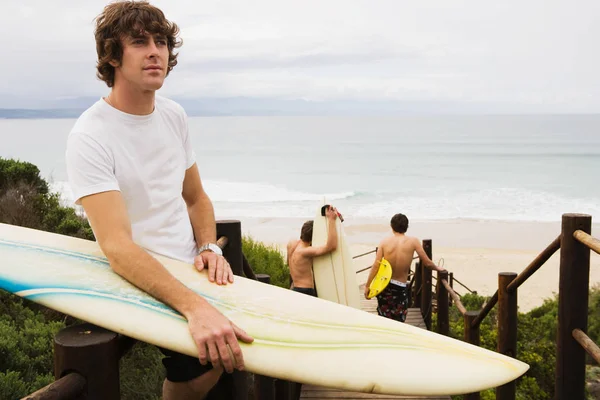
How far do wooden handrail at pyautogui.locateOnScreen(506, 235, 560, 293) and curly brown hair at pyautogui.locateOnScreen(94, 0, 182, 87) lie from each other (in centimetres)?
196

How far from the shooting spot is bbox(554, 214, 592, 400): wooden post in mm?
2602

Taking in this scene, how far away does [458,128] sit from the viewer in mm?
81500

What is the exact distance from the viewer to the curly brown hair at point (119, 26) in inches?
72.0

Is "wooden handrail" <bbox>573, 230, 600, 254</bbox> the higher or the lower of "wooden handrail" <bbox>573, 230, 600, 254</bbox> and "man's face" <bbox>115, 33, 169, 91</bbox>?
the lower

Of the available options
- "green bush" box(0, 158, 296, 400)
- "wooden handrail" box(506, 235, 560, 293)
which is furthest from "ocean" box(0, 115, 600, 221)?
"wooden handrail" box(506, 235, 560, 293)

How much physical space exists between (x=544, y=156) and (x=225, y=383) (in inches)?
1926

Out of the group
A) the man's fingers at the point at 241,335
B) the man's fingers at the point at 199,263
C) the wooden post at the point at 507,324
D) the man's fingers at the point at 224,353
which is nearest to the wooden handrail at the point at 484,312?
the wooden post at the point at 507,324

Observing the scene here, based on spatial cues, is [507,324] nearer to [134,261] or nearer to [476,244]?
[134,261]

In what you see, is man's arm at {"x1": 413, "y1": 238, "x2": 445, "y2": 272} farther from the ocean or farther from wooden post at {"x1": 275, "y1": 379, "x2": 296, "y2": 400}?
the ocean

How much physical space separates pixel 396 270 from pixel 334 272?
71 cm

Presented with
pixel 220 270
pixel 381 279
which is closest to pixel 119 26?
pixel 220 270

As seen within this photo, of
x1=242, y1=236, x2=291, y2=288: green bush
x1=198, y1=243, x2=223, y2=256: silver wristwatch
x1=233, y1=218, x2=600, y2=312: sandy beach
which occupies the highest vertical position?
x1=198, y1=243, x2=223, y2=256: silver wristwatch

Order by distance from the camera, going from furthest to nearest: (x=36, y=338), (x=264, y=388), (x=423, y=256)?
(x=423, y=256) < (x=36, y=338) < (x=264, y=388)

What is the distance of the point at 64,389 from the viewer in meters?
1.19
